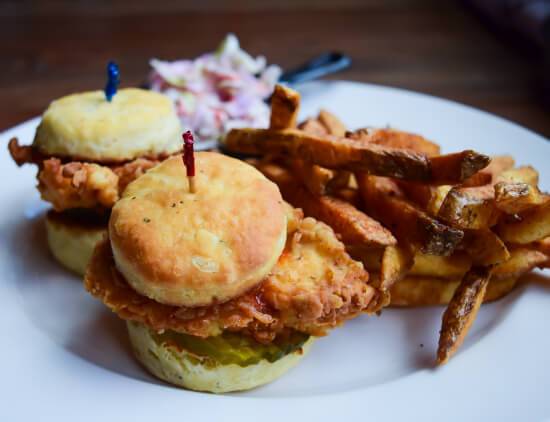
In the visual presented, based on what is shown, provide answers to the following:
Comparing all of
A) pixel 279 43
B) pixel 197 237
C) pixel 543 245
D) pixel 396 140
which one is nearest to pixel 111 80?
pixel 197 237

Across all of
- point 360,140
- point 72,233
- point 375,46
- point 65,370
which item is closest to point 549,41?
point 375,46

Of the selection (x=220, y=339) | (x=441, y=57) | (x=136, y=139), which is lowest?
(x=441, y=57)

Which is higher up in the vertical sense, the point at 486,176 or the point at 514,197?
the point at 514,197

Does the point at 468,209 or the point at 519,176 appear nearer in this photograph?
the point at 468,209

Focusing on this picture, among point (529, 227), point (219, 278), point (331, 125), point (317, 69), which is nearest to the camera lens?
point (219, 278)

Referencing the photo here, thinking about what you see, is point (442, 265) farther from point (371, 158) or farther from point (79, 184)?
point (79, 184)

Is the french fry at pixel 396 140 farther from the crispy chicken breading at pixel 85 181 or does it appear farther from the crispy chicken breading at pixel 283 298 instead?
the crispy chicken breading at pixel 85 181

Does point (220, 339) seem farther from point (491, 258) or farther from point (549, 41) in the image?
point (549, 41)

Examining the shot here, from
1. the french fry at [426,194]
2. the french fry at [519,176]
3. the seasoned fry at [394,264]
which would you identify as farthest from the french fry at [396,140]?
the seasoned fry at [394,264]
